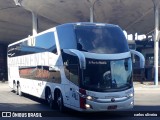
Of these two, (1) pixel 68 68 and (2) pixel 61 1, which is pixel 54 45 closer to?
(1) pixel 68 68

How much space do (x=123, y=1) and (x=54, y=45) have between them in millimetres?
20784

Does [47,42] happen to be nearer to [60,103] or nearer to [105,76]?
[60,103]

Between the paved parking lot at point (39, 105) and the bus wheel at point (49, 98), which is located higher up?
the bus wheel at point (49, 98)

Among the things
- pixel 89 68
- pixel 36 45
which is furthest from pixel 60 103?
pixel 36 45

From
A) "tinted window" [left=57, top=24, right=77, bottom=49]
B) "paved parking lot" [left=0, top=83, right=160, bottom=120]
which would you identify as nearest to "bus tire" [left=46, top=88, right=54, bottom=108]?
"paved parking lot" [left=0, top=83, right=160, bottom=120]

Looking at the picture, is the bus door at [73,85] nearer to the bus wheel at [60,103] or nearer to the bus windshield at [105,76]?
the bus windshield at [105,76]

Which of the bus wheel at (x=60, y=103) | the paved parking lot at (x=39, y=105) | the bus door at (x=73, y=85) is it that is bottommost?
the paved parking lot at (x=39, y=105)

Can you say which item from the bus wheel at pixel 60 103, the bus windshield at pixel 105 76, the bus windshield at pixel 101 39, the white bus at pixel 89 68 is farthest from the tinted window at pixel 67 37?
the bus wheel at pixel 60 103

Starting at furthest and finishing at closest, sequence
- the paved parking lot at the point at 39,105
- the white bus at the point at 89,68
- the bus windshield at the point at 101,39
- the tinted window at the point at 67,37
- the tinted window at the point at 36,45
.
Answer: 1. the tinted window at the point at 36,45
2. the paved parking lot at the point at 39,105
3. the tinted window at the point at 67,37
4. the bus windshield at the point at 101,39
5. the white bus at the point at 89,68

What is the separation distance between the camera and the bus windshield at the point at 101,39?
40.7 ft

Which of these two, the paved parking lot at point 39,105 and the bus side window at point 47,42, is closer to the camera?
the paved parking lot at point 39,105

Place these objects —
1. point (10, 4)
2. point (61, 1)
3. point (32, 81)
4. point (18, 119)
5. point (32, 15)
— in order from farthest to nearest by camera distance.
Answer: point (32, 15) → point (10, 4) → point (61, 1) → point (32, 81) → point (18, 119)

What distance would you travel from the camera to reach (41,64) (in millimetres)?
16250

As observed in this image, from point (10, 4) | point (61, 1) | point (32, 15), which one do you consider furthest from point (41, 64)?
point (32, 15)
